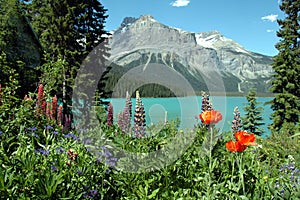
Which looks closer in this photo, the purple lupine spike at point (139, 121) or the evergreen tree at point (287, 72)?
the purple lupine spike at point (139, 121)

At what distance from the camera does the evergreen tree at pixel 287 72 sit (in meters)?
22.1

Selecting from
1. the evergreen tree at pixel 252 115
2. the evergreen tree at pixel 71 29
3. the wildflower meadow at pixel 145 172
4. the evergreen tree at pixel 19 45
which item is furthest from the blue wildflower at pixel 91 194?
the evergreen tree at pixel 252 115

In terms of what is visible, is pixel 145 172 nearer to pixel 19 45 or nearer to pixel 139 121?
pixel 139 121

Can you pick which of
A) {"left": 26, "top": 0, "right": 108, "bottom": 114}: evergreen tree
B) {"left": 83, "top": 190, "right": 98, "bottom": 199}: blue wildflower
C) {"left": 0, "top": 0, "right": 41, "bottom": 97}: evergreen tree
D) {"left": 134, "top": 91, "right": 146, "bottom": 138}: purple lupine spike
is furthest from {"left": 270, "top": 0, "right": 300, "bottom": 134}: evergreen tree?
{"left": 83, "top": 190, "right": 98, "bottom": 199}: blue wildflower

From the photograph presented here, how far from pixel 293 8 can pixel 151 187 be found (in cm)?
2510

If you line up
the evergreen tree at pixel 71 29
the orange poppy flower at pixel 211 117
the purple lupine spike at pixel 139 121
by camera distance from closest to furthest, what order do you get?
the orange poppy flower at pixel 211 117 → the purple lupine spike at pixel 139 121 → the evergreen tree at pixel 71 29

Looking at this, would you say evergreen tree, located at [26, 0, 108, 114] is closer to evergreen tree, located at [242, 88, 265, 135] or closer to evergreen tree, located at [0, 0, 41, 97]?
evergreen tree, located at [0, 0, 41, 97]

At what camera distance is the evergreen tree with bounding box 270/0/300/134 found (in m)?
22.1

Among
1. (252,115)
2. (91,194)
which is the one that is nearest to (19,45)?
(91,194)

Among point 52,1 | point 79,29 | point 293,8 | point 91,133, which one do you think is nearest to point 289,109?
point 293,8

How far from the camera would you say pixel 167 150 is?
2656mm

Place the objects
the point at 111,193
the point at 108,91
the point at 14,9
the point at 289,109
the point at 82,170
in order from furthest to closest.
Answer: the point at 289,109 → the point at 108,91 → the point at 14,9 → the point at 111,193 → the point at 82,170

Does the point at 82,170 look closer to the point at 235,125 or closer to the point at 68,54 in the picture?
the point at 235,125

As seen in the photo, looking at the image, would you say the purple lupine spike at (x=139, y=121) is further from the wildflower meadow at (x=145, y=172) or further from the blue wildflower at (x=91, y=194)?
the blue wildflower at (x=91, y=194)
